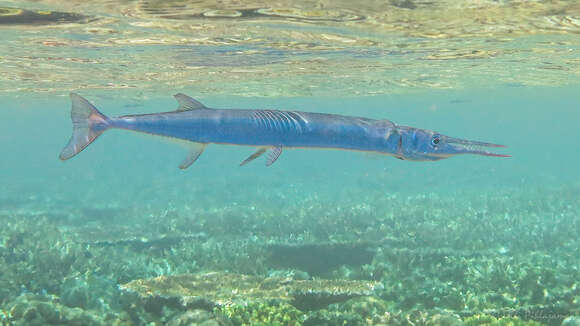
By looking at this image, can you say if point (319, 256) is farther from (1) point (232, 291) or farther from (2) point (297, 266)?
(1) point (232, 291)

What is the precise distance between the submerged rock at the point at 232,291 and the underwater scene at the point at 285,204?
0.04 m

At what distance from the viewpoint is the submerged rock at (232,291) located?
7477 millimetres

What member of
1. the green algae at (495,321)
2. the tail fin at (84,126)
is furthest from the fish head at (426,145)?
the green algae at (495,321)

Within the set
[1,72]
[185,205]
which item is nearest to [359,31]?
[185,205]

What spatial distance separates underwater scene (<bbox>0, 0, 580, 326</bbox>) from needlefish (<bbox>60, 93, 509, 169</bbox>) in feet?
0.06

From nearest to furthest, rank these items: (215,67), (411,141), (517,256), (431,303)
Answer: (411,141) < (431,303) < (517,256) < (215,67)

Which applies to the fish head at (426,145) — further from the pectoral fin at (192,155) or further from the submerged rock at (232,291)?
the submerged rock at (232,291)

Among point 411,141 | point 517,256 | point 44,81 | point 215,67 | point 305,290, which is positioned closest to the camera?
point 411,141

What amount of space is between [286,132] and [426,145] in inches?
50.0

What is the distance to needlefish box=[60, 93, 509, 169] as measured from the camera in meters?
3.76

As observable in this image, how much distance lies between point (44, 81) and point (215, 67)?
1180 centimetres

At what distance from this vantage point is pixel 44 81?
83.0 feet

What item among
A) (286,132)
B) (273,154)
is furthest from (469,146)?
(273,154)

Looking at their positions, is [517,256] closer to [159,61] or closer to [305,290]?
[305,290]
